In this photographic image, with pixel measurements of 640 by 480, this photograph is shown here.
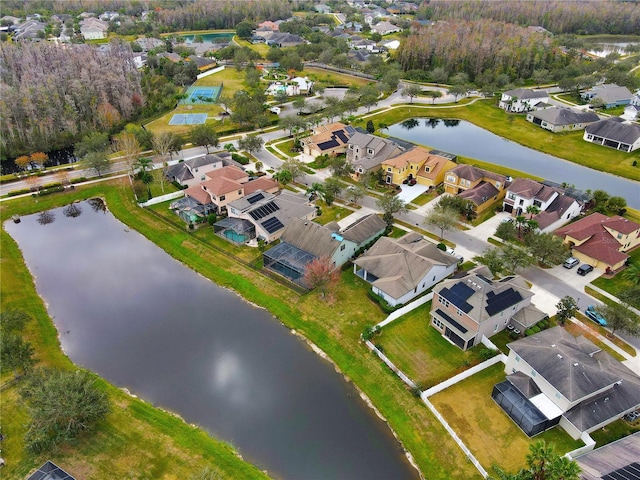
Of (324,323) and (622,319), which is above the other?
(622,319)

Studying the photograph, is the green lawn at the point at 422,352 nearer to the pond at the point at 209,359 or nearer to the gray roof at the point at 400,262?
the gray roof at the point at 400,262

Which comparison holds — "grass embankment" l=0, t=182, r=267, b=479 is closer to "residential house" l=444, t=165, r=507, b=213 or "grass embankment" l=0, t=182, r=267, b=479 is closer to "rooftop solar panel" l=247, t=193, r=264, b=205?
"rooftop solar panel" l=247, t=193, r=264, b=205

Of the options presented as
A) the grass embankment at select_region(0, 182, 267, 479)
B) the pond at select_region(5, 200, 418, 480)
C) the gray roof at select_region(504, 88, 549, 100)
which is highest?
the gray roof at select_region(504, 88, 549, 100)

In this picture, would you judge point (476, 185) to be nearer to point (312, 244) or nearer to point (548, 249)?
point (548, 249)

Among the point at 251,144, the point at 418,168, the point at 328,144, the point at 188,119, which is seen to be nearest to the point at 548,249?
the point at 418,168

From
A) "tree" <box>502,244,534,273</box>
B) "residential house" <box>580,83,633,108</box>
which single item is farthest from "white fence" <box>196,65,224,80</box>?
"tree" <box>502,244,534,273</box>

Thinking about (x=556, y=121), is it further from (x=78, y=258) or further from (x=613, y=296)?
(x=78, y=258)

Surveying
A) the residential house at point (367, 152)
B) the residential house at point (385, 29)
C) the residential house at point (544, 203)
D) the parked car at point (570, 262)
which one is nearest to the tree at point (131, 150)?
the residential house at point (367, 152)

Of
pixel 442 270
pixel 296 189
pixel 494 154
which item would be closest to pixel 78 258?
pixel 296 189
